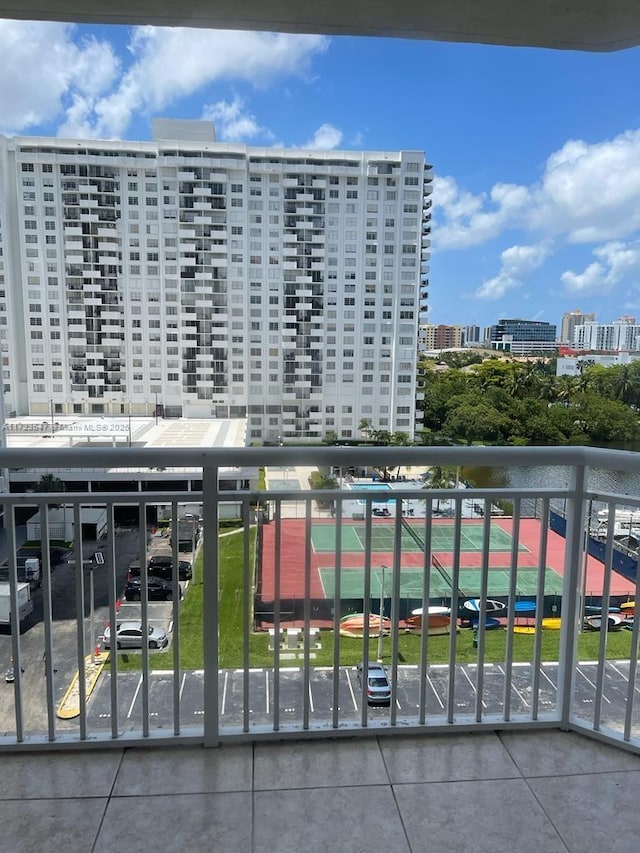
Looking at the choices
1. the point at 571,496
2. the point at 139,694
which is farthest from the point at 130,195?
the point at 571,496

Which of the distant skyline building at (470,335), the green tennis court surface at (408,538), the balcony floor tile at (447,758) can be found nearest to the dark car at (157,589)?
the green tennis court surface at (408,538)

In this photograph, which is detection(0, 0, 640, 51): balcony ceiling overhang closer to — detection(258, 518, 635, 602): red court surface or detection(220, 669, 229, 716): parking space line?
detection(258, 518, 635, 602): red court surface

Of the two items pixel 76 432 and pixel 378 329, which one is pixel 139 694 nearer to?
pixel 76 432

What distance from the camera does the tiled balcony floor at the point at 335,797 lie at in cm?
134

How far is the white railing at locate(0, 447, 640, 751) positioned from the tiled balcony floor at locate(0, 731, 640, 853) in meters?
0.08

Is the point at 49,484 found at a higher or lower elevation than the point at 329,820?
higher

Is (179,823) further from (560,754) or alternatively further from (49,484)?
(560,754)

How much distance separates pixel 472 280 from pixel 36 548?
1.97 metres

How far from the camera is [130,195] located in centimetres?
257

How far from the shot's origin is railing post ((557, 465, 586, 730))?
5.83 ft

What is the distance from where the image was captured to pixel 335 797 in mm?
1503

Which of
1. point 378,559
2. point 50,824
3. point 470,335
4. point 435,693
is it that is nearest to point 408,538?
point 378,559

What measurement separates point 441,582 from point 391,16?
6.14ft

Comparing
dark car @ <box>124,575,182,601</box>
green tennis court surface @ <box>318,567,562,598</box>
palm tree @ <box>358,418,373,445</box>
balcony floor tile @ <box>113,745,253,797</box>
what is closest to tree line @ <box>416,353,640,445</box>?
palm tree @ <box>358,418,373,445</box>
